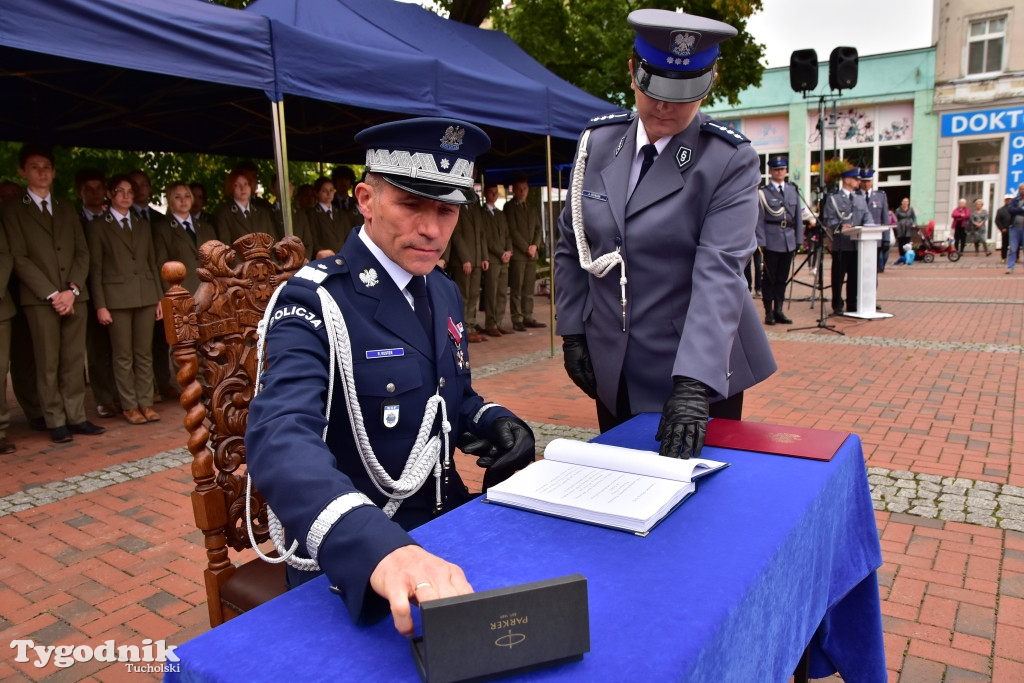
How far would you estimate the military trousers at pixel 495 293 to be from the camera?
9.55 metres

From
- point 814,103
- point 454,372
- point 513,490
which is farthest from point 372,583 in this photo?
point 814,103

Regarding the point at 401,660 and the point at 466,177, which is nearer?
the point at 401,660

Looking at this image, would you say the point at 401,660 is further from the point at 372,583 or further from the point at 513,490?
the point at 513,490

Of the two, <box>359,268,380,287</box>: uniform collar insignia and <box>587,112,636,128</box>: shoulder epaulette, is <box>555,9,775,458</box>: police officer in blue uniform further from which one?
<box>359,268,380,287</box>: uniform collar insignia

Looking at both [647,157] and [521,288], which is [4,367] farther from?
[521,288]

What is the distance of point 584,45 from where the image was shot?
12.8 m

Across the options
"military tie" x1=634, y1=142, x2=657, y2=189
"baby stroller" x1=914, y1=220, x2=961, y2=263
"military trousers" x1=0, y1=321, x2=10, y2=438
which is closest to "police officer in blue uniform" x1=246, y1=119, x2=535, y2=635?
"military tie" x1=634, y1=142, x2=657, y2=189

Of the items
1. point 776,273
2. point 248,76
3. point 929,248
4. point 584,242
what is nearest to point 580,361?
point 584,242

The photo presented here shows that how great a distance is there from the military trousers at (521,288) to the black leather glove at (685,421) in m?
8.30

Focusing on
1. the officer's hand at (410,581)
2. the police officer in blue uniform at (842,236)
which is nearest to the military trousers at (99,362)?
the officer's hand at (410,581)

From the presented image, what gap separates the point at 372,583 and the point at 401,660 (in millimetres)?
109

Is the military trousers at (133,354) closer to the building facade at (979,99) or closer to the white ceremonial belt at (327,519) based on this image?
the white ceremonial belt at (327,519)

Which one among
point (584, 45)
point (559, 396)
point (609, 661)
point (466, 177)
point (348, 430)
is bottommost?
point (559, 396)

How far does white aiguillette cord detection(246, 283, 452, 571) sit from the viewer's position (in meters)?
1.47
